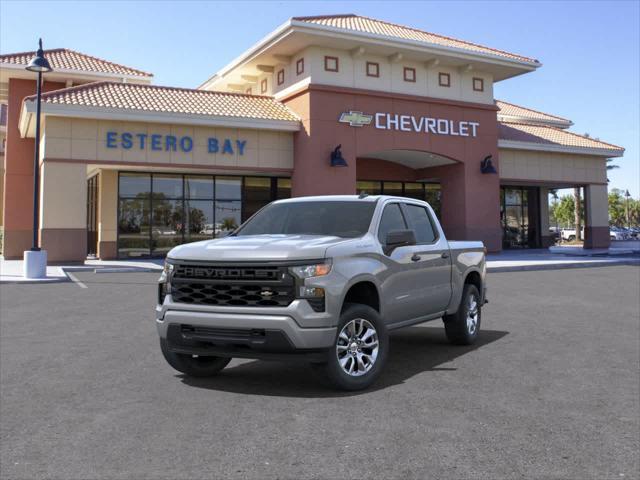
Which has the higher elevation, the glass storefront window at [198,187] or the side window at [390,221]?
the glass storefront window at [198,187]

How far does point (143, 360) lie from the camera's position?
7.27 meters

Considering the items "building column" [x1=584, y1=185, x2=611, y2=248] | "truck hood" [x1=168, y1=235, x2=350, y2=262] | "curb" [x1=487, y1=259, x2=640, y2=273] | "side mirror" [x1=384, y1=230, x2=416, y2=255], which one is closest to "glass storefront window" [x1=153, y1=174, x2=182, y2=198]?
"curb" [x1=487, y1=259, x2=640, y2=273]

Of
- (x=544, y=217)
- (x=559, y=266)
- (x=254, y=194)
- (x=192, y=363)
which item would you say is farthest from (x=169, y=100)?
(x=544, y=217)

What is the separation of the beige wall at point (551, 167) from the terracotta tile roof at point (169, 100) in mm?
12787

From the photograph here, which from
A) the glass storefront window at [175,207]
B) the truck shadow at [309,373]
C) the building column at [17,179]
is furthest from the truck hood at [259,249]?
the building column at [17,179]

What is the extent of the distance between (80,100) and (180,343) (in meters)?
20.3

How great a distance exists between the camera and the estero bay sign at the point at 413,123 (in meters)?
26.6

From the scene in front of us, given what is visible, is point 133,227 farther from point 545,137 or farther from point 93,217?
point 545,137

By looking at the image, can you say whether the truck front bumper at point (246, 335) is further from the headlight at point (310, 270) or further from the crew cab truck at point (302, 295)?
the headlight at point (310, 270)

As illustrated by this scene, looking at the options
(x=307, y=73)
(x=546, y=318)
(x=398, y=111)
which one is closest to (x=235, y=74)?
(x=307, y=73)

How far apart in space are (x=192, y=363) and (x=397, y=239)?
8.29 feet

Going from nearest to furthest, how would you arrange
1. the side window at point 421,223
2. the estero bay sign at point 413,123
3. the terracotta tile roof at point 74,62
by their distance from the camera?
the side window at point 421,223 → the estero bay sign at point 413,123 → the terracotta tile roof at point 74,62

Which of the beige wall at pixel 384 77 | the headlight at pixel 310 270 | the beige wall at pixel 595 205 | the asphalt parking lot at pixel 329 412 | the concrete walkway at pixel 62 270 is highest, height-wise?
the beige wall at pixel 384 77

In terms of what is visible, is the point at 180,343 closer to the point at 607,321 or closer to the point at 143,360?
the point at 143,360
